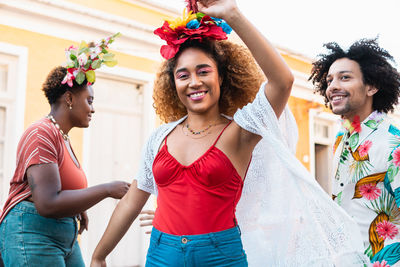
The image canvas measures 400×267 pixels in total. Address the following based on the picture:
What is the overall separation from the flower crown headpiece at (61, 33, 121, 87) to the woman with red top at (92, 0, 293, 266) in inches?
31.1

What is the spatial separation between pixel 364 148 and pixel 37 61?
459 cm

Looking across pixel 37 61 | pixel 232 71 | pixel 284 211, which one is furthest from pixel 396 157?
pixel 37 61

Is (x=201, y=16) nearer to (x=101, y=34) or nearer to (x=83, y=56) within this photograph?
(x=83, y=56)

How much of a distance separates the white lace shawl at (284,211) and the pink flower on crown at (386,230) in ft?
2.37

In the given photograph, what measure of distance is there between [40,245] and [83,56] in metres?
1.30

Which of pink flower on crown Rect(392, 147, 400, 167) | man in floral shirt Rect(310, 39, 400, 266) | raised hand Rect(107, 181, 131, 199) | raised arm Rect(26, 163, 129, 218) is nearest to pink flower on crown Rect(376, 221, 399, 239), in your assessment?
man in floral shirt Rect(310, 39, 400, 266)

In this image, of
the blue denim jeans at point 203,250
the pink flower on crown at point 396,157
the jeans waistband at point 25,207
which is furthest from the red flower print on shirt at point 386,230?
the jeans waistband at point 25,207

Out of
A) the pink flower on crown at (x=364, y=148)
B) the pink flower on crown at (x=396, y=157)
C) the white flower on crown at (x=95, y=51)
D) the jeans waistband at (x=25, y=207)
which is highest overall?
the white flower on crown at (x=95, y=51)

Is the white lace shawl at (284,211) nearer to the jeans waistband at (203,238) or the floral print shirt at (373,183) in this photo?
the jeans waistband at (203,238)

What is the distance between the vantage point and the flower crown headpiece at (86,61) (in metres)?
3.00

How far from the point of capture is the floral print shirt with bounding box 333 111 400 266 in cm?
260

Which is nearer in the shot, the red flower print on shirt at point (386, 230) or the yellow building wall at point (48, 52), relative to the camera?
the red flower print on shirt at point (386, 230)

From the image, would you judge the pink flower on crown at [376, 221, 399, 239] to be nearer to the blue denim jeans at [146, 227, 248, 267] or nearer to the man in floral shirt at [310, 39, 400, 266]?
the man in floral shirt at [310, 39, 400, 266]

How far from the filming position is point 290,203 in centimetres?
205
